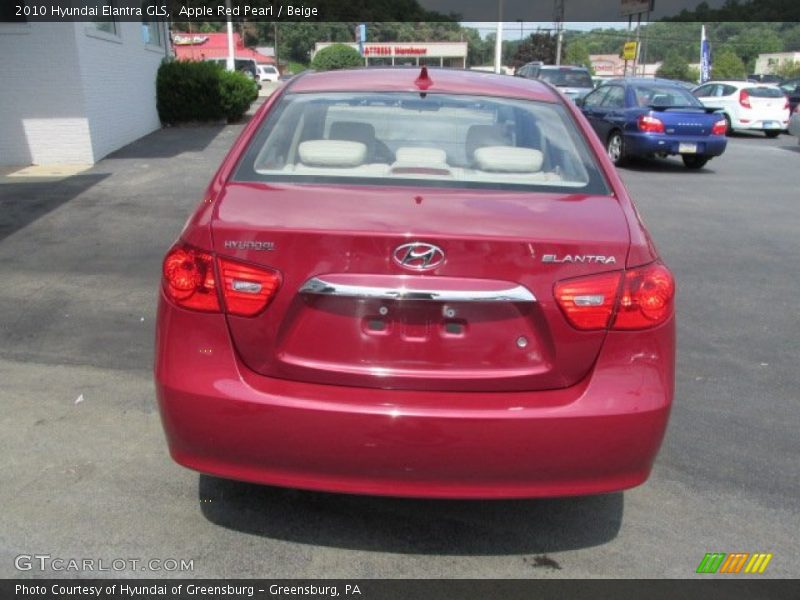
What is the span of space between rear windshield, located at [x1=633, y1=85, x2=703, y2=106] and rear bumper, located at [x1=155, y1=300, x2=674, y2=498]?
1232 centimetres

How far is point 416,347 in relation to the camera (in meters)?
2.46

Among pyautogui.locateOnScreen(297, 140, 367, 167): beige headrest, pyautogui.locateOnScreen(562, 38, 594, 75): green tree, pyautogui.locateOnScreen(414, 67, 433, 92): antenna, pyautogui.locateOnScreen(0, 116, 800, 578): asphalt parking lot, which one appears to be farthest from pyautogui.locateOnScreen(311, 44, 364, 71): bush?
pyautogui.locateOnScreen(297, 140, 367, 167): beige headrest

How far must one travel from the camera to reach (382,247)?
240 centimetres

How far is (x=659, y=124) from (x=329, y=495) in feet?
38.3

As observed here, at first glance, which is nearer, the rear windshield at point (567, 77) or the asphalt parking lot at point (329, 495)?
the asphalt parking lot at point (329, 495)

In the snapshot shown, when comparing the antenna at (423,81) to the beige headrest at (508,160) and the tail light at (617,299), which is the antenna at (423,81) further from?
the tail light at (617,299)

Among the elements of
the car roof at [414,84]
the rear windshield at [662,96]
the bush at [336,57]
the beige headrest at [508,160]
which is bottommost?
the bush at [336,57]

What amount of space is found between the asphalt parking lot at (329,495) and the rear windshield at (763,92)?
16068mm

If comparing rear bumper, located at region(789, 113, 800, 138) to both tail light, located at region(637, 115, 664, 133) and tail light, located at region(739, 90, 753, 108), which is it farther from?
tail light, located at region(637, 115, 664, 133)

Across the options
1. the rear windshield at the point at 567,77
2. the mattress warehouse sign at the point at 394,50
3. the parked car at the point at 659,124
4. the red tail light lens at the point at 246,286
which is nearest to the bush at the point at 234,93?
the rear windshield at the point at 567,77

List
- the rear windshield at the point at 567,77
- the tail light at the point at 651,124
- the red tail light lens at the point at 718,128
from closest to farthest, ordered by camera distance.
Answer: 1. the tail light at the point at 651,124
2. the red tail light lens at the point at 718,128
3. the rear windshield at the point at 567,77

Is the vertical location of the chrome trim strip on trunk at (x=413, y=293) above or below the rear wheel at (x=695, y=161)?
above

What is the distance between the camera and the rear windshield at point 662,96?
13750 millimetres

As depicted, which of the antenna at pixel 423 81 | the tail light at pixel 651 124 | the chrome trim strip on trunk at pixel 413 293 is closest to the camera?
the chrome trim strip on trunk at pixel 413 293
